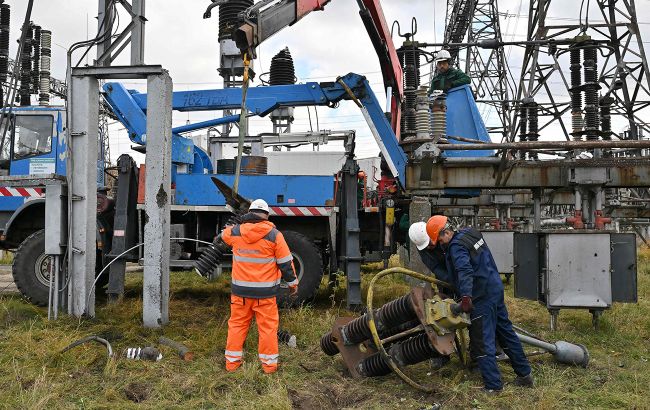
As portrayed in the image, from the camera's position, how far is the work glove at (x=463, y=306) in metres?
4.88

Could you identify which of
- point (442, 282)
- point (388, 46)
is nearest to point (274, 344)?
point (442, 282)

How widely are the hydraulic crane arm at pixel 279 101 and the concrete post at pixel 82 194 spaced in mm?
1030

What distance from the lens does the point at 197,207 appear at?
28.1ft

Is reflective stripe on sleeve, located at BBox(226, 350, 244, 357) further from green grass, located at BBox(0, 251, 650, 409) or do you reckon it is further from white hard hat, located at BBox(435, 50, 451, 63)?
white hard hat, located at BBox(435, 50, 451, 63)

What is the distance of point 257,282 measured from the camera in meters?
5.62

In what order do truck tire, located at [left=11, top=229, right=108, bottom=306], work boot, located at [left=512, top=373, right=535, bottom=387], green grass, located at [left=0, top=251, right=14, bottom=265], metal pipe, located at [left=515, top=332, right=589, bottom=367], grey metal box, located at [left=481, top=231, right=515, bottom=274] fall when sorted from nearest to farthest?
work boot, located at [left=512, top=373, right=535, bottom=387] < metal pipe, located at [left=515, top=332, right=589, bottom=367] < truck tire, located at [left=11, top=229, right=108, bottom=306] < grey metal box, located at [left=481, top=231, right=515, bottom=274] < green grass, located at [left=0, top=251, right=14, bottom=265]

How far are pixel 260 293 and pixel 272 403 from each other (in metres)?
1.30

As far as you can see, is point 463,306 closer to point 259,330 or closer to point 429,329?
point 429,329

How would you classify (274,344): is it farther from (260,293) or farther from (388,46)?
(388,46)

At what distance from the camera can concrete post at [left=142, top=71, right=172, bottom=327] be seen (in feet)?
22.5

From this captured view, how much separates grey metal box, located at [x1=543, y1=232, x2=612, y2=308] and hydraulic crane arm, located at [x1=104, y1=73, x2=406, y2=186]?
226 cm

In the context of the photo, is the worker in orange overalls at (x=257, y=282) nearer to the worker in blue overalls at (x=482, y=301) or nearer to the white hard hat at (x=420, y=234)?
the white hard hat at (x=420, y=234)

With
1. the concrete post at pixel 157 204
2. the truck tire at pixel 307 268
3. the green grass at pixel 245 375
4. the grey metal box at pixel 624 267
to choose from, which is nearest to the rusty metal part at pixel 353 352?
the green grass at pixel 245 375

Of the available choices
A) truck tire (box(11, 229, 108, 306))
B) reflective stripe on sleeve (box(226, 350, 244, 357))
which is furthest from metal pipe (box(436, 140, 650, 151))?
truck tire (box(11, 229, 108, 306))
